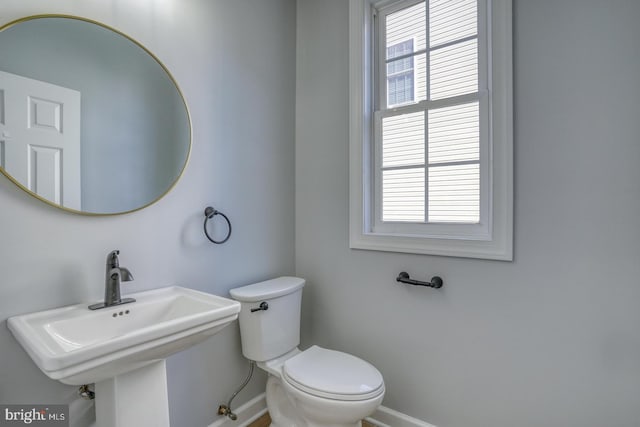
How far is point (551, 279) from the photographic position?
4.06 feet

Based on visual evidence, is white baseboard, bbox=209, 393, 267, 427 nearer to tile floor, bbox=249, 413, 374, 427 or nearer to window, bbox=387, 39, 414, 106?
tile floor, bbox=249, 413, 374, 427

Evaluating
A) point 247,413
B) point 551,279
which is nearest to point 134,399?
point 247,413

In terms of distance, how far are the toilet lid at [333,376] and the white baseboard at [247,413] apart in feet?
1.67

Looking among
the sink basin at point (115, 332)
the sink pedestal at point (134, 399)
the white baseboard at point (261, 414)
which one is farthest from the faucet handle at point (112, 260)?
the white baseboard at point (261, 414)

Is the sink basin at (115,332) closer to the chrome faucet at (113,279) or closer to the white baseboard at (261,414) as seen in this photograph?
the chrome faucet at (113,279)

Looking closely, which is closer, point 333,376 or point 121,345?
point 121,345

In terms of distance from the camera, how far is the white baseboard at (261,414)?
1566 millimetres

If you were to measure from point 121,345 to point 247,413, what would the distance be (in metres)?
1.19

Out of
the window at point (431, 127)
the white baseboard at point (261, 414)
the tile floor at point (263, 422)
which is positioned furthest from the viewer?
the tile floor at point (263, 422)

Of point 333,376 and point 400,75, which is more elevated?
point 400,75

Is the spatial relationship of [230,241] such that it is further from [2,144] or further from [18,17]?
[18,17]

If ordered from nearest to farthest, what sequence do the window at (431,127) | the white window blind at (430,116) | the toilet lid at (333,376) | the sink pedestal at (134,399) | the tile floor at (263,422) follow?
the sink pedestal at (134,399) → the toilet lid at (333,376) → the window at (431,127) → the white window blind at (430,116) → the tile floor at (263,422)

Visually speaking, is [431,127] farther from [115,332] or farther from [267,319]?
[115,332]

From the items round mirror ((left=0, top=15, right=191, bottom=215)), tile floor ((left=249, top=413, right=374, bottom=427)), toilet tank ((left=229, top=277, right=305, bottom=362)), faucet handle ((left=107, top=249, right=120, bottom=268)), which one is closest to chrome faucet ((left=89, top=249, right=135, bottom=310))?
faucet handle ((left=107, top=249, right=120, bottom=268))
